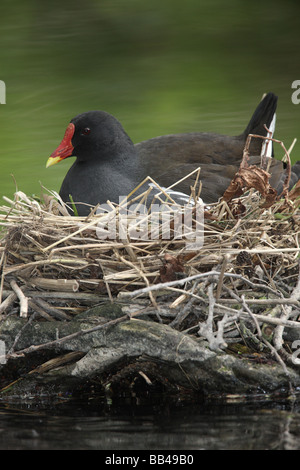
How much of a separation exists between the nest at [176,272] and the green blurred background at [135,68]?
232 cm

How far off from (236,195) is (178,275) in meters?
0.56

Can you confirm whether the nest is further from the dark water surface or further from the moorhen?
the moorhen

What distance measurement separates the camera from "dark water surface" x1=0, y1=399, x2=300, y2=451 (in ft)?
8.98

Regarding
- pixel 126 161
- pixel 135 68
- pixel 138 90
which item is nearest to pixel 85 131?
pixel 126 161

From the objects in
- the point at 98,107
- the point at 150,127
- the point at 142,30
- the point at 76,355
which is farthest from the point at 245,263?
the point at 142,30

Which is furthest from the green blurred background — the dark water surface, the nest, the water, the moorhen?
the dark water surface

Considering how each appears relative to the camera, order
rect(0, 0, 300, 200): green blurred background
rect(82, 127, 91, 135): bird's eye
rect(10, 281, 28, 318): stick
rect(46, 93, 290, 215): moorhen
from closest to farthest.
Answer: rect(10, 281, 28, 318): stick → rect(46, 93, 290, 215): moorhen → rect(82, 127, 91, 135): bird's eye → rect(0, 0, 300, 200): green blurred background

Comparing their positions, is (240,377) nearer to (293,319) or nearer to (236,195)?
(293,319)

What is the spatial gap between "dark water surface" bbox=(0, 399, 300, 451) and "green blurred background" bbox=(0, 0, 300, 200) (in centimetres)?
302

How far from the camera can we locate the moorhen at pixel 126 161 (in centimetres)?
453

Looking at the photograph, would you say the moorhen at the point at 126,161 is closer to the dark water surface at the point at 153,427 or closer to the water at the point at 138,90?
the water at the point at 138,90

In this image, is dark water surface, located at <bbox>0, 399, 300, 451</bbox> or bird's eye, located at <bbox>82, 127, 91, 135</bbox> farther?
bird's eye, located at <bbox>82, 127, 91, 135</bbox>

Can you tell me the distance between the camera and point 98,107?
7.45 metres

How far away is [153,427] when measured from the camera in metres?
2.90
